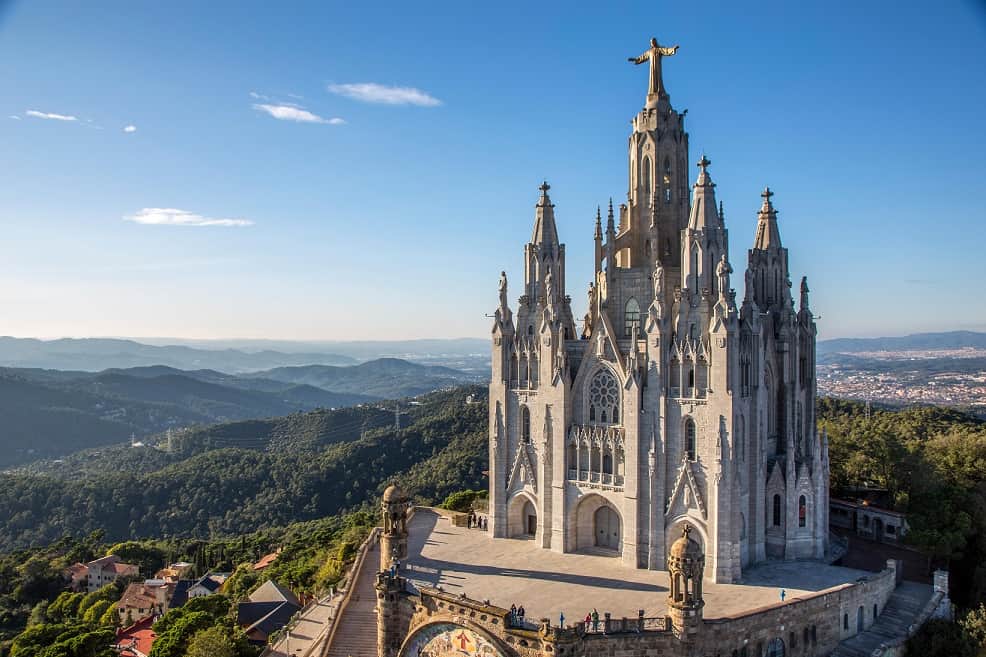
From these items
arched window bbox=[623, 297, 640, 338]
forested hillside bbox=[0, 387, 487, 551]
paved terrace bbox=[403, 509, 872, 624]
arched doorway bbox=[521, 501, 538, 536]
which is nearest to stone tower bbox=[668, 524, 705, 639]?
paved terrace bbox=[403, 509, 872, 624]

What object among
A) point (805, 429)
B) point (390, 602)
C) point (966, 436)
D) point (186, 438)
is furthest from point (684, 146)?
point (186, 438)

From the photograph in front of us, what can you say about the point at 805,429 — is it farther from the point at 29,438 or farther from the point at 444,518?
the point at 29,438

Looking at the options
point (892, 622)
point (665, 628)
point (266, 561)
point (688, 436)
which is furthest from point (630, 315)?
point (266, 561)

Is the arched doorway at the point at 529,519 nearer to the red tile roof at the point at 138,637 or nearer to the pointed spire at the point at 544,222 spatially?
the pointed spire at the point at 544,222

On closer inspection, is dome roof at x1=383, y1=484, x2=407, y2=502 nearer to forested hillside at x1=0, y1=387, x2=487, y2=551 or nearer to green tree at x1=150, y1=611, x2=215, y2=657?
green tree at x1=150, y1=611, x2=215, y2=657

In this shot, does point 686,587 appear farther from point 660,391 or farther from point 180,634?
point 180,634

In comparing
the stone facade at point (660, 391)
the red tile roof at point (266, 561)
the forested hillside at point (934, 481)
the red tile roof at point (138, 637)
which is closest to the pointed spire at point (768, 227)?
the stone facade at point (660, 391)

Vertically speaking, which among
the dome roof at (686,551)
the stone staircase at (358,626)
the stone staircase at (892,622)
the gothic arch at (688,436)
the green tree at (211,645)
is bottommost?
the green tree at (211,645)
